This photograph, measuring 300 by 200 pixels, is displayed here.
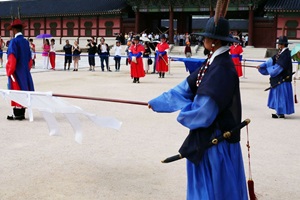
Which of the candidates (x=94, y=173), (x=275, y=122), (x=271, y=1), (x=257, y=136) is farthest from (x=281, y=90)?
(x=271, y=1)

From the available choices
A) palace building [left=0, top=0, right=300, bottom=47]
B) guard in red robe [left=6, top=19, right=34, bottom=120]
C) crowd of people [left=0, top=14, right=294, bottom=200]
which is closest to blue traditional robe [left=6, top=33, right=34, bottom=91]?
guard in red robe [left=6, top=19, right=34, bottom=120]

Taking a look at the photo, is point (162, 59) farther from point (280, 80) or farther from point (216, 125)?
point (216, 125)

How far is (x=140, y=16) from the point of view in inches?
1400

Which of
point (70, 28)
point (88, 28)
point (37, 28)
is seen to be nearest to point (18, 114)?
point (88, 28)

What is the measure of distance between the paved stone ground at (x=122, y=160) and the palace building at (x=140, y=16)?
24674 millimetres

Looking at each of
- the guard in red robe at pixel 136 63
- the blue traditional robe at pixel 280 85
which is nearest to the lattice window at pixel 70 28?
the guard in red robe at pixel 136 63

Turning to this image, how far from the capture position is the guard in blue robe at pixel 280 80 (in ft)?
24.1

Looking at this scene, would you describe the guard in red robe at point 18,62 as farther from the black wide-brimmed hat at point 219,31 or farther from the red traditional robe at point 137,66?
the red traditional robe at point 137,66

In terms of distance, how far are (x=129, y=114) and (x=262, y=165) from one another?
357 centimetres

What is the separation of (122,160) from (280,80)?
13.3 ft

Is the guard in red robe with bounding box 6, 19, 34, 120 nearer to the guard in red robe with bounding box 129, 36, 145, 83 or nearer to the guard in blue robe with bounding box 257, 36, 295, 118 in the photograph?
the guard in blue robe with bounding box 257, 36, 295, 118

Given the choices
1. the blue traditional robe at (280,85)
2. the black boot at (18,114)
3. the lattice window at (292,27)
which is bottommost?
the black boot at (18,114)

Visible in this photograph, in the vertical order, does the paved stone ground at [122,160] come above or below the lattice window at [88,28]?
below

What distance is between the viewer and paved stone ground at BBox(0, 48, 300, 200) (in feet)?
12.8
